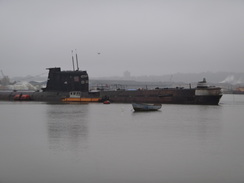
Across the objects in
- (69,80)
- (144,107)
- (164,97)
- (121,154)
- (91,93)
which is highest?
(69,80)

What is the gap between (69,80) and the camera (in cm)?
4981

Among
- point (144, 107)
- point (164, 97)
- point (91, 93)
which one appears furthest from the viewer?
point (91, 93)

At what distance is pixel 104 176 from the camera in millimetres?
10555

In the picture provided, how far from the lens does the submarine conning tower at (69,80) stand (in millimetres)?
49531

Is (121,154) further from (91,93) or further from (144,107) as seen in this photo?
(91,93)

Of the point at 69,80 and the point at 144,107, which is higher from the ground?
the point at 69,80

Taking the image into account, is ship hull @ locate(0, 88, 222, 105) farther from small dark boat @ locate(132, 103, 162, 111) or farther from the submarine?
small dark boat @ locate(132, 103, 162, 111)

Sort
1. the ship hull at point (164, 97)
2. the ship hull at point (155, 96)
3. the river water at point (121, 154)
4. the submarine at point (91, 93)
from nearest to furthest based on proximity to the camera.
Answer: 1. the river water at point (121, 154)
2. the ship hull at point (155, 96)
3. the ship hull at point (164, 97)
4. the submarine at point (91, 93)

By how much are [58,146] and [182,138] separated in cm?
599

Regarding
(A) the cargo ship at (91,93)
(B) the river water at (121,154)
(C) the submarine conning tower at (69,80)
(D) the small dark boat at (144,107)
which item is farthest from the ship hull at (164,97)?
(B) the river water at (121,154)

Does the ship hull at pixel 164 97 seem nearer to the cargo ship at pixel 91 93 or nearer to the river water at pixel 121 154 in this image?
the cargo ship at pixel 91 93

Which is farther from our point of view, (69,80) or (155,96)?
(69,80)

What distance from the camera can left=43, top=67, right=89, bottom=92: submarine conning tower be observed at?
49531 mm

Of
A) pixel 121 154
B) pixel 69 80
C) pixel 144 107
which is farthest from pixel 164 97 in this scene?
pixel 121 154
